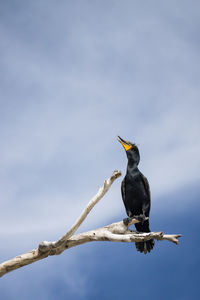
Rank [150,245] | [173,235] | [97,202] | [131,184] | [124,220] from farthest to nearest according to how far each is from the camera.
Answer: [131,184] < [150,245] < [124,220] < [173,235] < [97,202]

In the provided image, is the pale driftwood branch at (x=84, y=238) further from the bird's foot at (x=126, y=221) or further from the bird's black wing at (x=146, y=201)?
the bird's black wing at (x=146, y=201)

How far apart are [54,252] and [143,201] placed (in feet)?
9.01

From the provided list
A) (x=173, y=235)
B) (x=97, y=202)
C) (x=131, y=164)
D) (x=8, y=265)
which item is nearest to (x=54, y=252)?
(x=8, y=265)

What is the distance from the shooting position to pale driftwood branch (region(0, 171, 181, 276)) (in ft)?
22.5

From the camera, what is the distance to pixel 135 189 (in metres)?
9.23

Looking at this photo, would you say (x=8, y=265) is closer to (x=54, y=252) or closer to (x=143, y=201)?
(x=54, y=252)

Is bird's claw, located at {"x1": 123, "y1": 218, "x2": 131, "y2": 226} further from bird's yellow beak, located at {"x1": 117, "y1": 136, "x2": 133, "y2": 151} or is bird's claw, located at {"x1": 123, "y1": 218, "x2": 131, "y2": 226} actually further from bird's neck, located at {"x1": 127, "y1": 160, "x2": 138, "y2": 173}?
bird's yellow beak, located at {"x1": 117, "y1": 136, "x2": 133, "y2": 151}

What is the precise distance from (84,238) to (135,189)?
2.15 m

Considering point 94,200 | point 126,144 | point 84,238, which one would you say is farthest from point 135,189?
point 94,200

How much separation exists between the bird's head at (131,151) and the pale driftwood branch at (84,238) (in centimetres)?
205

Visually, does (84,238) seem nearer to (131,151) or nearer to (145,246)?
(145,246)

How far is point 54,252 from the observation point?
24.3ft

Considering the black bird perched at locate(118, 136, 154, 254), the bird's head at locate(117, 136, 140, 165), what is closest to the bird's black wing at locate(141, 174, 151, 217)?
the black bird perched at locate(118, 136, 154, 254)

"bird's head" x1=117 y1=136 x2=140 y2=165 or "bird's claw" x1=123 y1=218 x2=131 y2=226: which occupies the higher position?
"bird's head" x1=117 y1=136 x2=140 y2=165
